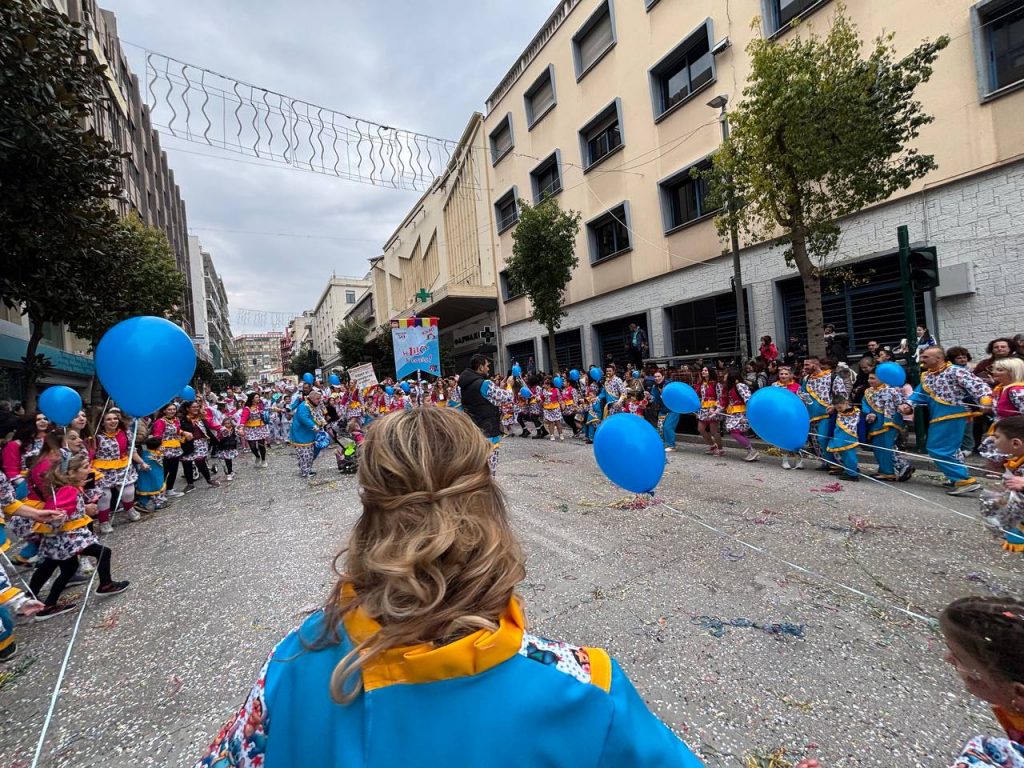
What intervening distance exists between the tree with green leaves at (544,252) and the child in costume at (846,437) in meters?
10.8

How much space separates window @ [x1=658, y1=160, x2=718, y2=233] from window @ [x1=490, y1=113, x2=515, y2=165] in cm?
1007

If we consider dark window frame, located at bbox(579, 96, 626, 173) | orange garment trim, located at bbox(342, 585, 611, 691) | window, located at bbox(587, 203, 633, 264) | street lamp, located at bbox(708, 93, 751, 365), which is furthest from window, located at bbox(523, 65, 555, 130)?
orange garment trim, located at bbox(342, 585, 611, 691)

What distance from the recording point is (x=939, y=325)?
9492 mm

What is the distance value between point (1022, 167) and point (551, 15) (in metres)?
17.1

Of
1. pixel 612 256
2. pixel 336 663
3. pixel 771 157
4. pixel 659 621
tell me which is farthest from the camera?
pixel 612 256

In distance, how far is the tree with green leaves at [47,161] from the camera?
536 centimetres

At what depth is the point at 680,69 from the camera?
14.9 meters

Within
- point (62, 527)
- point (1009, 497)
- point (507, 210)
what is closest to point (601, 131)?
point (507, 210)

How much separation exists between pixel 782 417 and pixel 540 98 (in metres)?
20.8

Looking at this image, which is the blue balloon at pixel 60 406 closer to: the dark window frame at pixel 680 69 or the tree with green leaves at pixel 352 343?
the dark window frame at pixel 680 69

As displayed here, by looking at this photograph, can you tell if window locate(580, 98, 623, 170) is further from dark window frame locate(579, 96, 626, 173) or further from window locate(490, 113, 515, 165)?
window locate(490, 113, 515, 165)

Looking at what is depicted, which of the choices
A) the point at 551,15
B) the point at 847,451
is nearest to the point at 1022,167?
the point at 847,451

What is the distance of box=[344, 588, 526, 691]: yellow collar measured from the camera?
78 cm

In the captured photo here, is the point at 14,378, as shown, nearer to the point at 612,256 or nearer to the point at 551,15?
the point at 612,256
